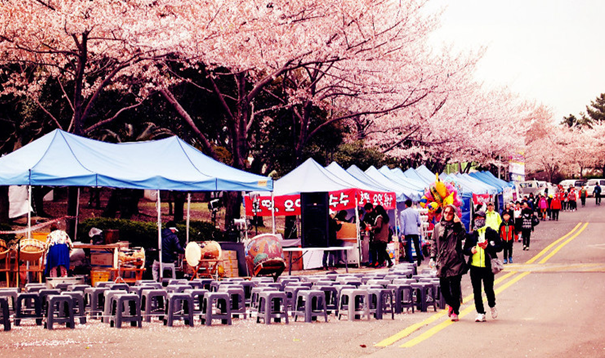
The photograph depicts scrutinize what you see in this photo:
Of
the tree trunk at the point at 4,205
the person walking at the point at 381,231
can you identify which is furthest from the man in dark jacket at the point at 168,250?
the tree trunk at the point at 4,205

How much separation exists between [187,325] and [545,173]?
4093 inches

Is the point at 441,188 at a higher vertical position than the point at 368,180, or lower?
lower

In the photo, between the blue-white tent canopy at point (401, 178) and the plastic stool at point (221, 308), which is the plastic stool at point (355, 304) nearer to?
the plastic stool at point (221, 308)

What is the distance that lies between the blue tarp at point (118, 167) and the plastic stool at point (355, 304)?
615cm

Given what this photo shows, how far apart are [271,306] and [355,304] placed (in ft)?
4.47

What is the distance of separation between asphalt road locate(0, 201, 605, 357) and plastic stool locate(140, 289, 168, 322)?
279 mm

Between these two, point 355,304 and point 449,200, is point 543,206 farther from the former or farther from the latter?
point 355,304

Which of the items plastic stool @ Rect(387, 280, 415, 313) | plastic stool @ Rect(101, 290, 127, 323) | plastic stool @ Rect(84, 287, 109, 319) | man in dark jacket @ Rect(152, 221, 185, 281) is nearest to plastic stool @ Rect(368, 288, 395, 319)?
plastic stool @ Rect(387, 280, 415, 313)

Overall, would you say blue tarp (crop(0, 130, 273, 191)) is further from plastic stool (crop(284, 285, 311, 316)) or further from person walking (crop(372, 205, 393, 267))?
plastic stool (crop(284, 285, 311, 316))

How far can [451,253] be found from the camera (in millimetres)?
11562

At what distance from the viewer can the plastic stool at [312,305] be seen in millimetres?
11891

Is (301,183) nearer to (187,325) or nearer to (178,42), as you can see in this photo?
(178,42)

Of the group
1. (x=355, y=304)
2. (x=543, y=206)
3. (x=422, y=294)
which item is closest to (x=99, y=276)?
(x=355, y=304)

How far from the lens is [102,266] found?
17328 millimetres
